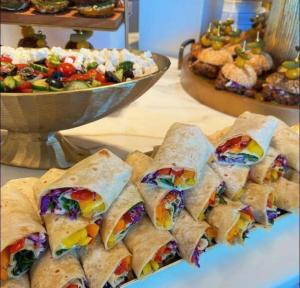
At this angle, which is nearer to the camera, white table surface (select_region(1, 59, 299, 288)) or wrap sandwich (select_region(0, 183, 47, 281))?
wrap sandwich (select_region(0, 183, 47, 281))

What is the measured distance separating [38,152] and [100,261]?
33 cm

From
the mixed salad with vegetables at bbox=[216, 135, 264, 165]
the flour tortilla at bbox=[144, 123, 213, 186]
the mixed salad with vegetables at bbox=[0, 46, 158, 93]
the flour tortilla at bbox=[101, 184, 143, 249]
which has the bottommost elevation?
the flour tortilla at bbox=[101, 184, 143, 249]

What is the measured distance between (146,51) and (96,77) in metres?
0.13

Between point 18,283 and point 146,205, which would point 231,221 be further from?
point 18,283

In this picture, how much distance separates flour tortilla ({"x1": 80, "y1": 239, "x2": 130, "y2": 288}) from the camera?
492 millimetres

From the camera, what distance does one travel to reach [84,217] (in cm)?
48

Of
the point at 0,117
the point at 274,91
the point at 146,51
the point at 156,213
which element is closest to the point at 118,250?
the point at 156,213

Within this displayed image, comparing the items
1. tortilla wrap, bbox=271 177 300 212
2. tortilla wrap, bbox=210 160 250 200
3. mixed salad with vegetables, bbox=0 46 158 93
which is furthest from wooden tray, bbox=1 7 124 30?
tortilla wrap, bbox=271 177 300 212

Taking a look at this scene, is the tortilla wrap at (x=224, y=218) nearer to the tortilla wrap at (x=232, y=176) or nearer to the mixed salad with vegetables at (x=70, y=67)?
the tortilla wrap at (x=232, y=176)

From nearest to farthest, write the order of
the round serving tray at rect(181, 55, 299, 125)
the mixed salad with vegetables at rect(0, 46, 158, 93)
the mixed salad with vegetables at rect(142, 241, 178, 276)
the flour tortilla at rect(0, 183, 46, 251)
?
1. the flour tortilla at rect(0, 183, 46, 251)
2. the mixed salad with vegetables at rect(142, 241, 178, 276)
3. the mixed salad with vegetables at rect(0, 46, 158, 93)
4. the round serving tray at rect(181, 55, 299, 125)

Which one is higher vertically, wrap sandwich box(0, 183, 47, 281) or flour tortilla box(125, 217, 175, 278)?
wrap sandwich box(0, 183, 47, 281)

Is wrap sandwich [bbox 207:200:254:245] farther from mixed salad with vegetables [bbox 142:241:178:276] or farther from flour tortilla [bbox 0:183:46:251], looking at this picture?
flour tortilla [bbox 0:183:46:251]

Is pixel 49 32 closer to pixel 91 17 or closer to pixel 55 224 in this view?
pixel 91 17

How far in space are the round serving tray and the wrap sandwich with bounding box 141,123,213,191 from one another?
42 centimetres
